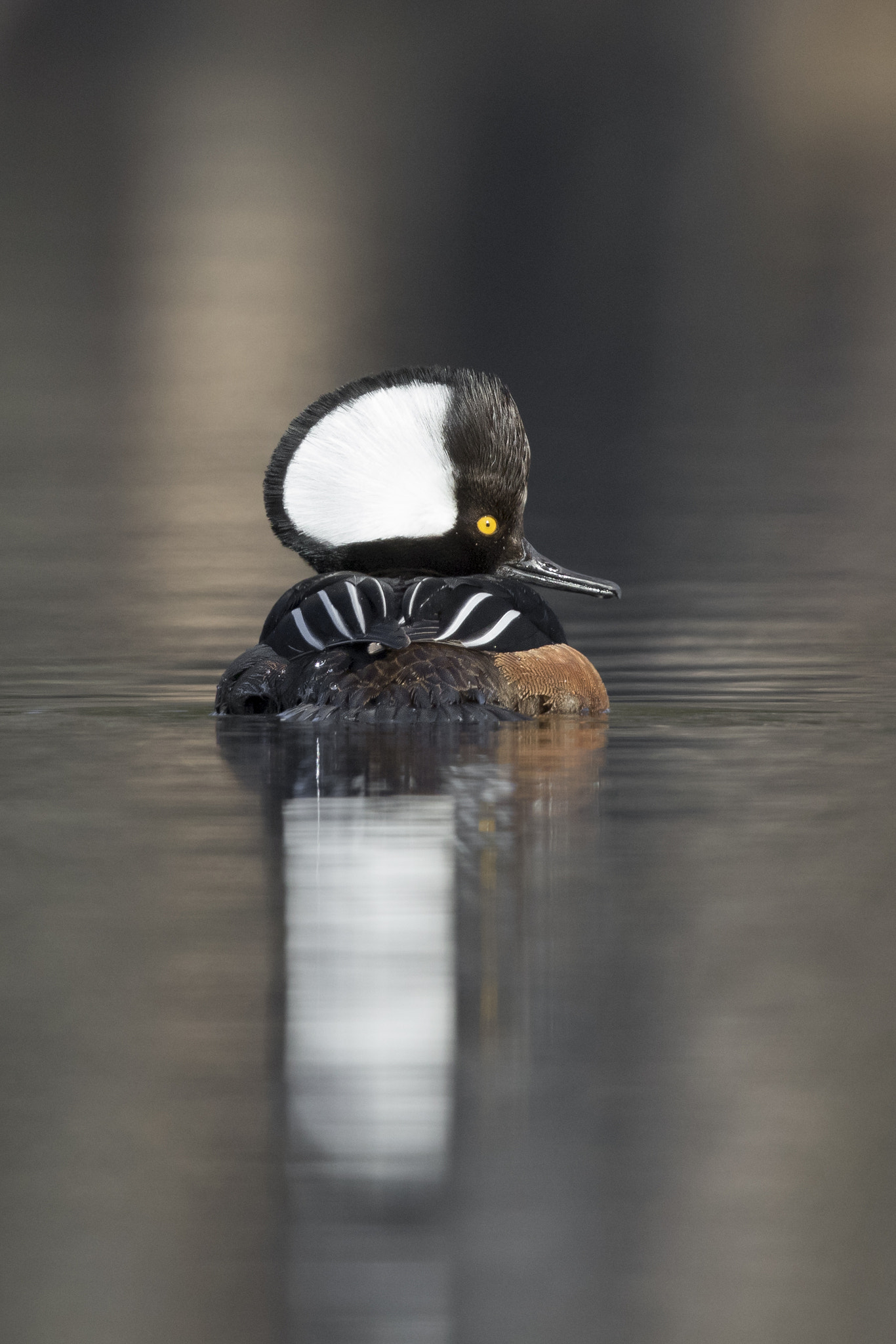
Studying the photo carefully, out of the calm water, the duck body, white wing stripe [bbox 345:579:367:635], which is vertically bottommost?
the calm water

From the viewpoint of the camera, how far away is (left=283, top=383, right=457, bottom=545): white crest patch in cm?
798

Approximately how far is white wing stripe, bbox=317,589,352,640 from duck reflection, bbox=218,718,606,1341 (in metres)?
0.44

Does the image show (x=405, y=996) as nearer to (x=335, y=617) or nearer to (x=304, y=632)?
(x=335, y=617)

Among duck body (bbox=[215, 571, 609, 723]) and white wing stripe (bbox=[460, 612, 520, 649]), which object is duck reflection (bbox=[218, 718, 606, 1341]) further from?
white wing stripe (bbox=[460, 612, 520, 649])

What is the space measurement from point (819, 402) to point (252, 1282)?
19122 mm

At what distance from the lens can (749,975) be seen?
4281mm

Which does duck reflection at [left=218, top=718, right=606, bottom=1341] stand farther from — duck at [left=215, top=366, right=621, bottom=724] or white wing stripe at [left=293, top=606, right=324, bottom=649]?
white wing stripe at [left=293, top=606, right=324, bottom=649]

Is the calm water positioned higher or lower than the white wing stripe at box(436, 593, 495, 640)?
lower

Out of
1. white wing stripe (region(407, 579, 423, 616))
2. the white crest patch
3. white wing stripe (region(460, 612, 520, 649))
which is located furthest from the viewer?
the white crest patch

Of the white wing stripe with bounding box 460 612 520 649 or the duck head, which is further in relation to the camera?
the duck head

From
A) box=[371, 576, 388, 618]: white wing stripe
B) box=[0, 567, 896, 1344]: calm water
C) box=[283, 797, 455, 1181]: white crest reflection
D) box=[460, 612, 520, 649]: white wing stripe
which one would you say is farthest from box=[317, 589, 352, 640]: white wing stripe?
box=[283, 797, 455, 1181]: white crest reflection

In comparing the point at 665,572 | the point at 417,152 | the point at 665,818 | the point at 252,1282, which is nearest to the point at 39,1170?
the point at 252,1282

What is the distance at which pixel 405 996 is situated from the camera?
4113 mm

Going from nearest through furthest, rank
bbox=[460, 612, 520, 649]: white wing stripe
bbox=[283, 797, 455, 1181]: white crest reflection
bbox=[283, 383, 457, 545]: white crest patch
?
bbox=[283, 797, 455, 1181]: white crest reflection < bbox=[460, 612, 520, 649]: white wing stripe < bbox=[283, 383, 457, 545]: white crest patch
